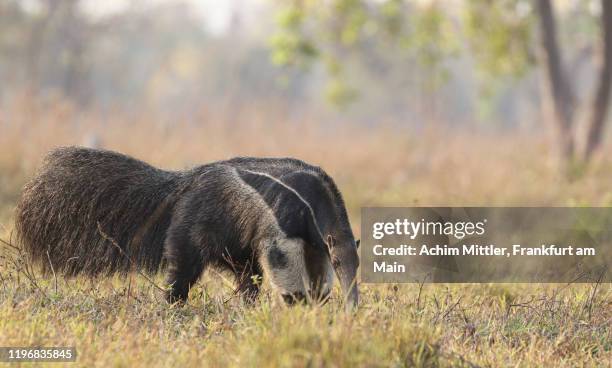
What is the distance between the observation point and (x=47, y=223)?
17.0ft

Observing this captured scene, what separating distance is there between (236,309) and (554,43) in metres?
10.9

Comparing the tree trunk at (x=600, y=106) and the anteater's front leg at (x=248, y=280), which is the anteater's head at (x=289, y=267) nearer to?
the anteater's front leg at (x=248, y=280)

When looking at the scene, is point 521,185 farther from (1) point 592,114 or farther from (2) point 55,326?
(2) point 55,326

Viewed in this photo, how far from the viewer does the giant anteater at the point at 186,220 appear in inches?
181

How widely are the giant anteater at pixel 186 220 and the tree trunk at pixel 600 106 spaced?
1029cm

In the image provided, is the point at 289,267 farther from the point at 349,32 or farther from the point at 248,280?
the point at 349,32

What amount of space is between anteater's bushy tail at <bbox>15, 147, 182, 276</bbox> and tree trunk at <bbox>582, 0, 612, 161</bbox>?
10419 mm

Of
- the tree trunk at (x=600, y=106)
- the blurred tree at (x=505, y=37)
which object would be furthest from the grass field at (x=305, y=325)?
the tree trunk at (x=600, y=106)

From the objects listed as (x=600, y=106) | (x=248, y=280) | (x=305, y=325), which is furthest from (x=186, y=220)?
(x=600, y=106)

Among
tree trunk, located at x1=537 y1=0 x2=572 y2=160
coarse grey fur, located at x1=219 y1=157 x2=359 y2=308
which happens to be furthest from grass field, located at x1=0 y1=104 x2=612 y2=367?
tree trunk, located at x1=537 y1=0 x2=572 y2=160

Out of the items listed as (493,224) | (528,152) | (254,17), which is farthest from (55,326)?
(254,17)

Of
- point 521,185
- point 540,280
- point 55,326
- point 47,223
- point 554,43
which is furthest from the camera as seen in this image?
point 554,43

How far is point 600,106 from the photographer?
46.2 ft

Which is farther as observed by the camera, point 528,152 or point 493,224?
point 528,152
